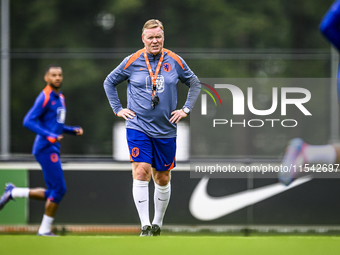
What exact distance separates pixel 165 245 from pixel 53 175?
2709mm

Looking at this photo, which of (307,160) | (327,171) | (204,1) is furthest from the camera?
(204,1)

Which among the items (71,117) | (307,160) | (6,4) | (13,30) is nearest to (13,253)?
(307,160)

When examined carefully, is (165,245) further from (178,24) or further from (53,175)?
(178,24)

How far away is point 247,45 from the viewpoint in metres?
12.2

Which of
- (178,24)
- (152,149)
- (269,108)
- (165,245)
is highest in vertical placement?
(178,24)

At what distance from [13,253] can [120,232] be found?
3291 millimetres

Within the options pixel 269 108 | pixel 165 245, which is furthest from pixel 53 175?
pixel 269 108

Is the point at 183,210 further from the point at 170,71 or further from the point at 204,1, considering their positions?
the point at 204,1

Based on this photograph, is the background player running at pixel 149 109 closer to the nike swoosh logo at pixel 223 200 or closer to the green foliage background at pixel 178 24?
the nike swoosh logo at pixel 223 200

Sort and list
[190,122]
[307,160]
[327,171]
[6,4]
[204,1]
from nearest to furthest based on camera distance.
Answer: [307,160] → [327,171] → [190,122] → [6,4] → [204,1]

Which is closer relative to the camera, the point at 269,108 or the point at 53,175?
the point at 53,175

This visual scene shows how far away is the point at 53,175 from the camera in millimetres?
6621

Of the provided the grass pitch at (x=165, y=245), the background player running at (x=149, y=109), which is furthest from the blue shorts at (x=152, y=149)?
the grass pitch at (x=165, y=245)

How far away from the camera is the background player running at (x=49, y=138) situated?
6498 mm
